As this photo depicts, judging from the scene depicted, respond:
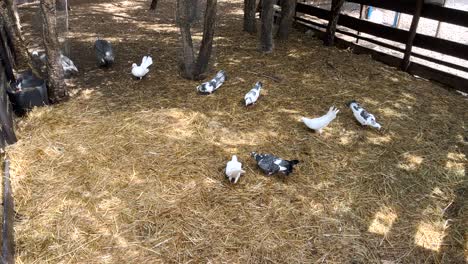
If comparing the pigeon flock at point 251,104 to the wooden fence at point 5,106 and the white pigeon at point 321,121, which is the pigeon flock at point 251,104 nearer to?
the white pigeon at point 321,121

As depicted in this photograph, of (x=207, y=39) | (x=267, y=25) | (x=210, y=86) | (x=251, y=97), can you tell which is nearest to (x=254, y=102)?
(x=251, y=97)

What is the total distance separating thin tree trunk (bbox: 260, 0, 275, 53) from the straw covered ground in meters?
1.14

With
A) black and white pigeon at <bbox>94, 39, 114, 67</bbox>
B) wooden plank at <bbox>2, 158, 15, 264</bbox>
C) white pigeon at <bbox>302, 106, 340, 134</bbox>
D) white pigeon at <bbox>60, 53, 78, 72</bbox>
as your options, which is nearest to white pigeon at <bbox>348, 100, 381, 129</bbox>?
white pigeon at <bbox>302, 106, 340, 134</bbox>

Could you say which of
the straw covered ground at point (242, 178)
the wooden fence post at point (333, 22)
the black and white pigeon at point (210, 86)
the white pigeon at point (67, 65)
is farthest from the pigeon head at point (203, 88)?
the wooden fence post at point (333, 22)

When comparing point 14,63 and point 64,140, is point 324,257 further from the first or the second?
point 14,63

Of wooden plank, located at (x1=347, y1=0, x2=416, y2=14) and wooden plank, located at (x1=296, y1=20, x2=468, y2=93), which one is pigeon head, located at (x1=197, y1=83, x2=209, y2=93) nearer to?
wooden plank, located at (x1=296, y1=20, x2=468, y2=93)

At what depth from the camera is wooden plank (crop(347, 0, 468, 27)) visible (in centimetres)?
576

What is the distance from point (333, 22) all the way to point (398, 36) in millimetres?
1408

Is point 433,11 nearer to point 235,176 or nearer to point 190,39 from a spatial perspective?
Answer: point 190,39

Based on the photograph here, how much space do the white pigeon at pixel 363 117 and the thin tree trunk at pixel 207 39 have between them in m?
2.47

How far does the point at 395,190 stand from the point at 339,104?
73.4 inches

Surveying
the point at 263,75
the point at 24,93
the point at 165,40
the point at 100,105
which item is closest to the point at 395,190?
the point at 263,75

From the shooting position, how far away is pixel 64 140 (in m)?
4.26

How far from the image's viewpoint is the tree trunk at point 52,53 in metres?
4.65
